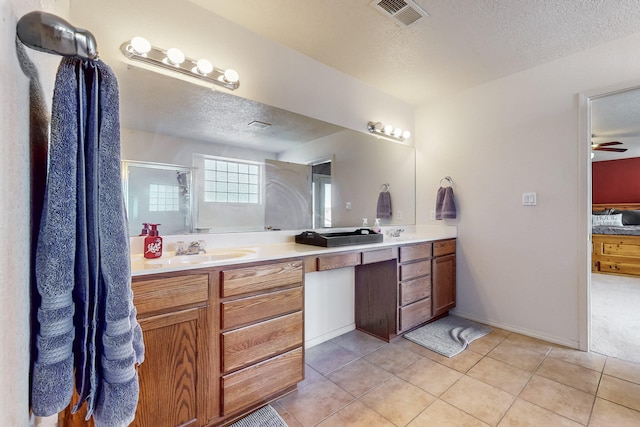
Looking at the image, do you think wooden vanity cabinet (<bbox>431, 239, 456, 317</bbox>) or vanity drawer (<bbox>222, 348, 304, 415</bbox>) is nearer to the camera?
vanity drawer (<bbox>222, 348, 304, 415</bbox>)

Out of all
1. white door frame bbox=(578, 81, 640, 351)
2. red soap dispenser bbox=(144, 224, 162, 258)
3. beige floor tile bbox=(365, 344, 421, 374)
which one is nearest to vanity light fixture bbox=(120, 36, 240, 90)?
red soap dispenser bbox=(144, 224, 162, 258)

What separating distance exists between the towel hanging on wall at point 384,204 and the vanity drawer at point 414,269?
0.63 metres

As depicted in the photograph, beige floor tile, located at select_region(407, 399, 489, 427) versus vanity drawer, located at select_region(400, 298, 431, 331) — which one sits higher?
vanity drawer, located at select_region(400, 298, 431, 331)

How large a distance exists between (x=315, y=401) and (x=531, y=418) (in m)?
1.15

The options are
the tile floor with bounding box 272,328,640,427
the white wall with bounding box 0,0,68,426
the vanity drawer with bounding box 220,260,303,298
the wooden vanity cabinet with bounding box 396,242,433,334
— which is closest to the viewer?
the white wall with bounding box 0,0,68,426

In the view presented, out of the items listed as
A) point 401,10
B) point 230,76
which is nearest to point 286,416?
point 230,76

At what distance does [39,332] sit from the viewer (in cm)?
48

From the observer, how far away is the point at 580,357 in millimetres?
2096

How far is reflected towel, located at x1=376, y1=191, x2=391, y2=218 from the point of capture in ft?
9.51

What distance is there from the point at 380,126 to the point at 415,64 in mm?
613

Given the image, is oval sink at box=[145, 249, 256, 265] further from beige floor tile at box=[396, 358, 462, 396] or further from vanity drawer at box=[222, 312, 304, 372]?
beige floor tile at box=[396, 358, 462, 396]

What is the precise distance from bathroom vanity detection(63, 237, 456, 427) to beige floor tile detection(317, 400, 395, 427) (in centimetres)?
29

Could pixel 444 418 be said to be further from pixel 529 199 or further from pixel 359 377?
pixel 529 199

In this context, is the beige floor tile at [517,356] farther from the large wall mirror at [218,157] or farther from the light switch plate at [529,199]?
the large wall mirror at [218,157]
